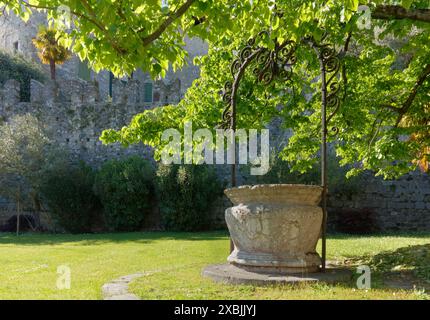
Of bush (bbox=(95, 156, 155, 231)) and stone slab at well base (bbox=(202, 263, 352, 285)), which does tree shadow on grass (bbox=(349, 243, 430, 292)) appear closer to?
stone slab at well base (bbox=(202, 263, 352, 285))

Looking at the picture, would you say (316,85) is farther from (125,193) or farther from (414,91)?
(125,193)

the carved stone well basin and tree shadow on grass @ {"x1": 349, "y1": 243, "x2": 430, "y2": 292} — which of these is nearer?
tree shadow on grass @ {"x1": 349, "y1": 243, "x2": 430, "y2": 292}

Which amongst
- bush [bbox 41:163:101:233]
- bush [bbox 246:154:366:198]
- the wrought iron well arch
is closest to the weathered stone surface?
the wrought iron well arch

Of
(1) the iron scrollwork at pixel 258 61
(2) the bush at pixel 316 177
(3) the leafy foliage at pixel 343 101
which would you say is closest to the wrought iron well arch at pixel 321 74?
(1) the iron scrollwork at pixel 258 61

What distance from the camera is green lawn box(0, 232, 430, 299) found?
506cm

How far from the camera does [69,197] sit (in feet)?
58.1

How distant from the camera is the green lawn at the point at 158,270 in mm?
5059

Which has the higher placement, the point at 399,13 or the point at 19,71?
the point at 19,71

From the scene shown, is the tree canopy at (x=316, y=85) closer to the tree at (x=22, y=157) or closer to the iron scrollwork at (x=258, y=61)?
the iron scrollwork at (x=258, y=61)

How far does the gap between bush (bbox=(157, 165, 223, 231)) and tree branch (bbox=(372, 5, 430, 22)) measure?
1085cm

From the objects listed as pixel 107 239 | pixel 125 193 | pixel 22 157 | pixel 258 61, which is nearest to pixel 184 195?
pixel 125 193

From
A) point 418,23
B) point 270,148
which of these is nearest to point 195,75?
point 270,148

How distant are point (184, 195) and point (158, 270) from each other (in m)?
9.74

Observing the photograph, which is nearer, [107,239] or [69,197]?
[107,239]
